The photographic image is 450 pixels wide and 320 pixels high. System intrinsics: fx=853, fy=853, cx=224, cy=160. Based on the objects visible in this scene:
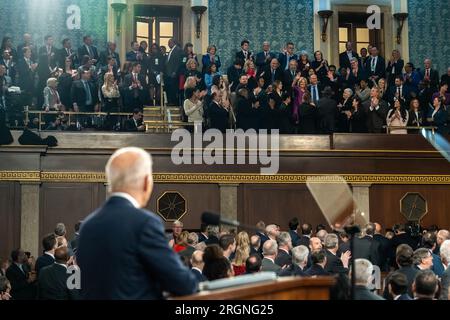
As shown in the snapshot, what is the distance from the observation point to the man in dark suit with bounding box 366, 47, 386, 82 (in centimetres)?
1705

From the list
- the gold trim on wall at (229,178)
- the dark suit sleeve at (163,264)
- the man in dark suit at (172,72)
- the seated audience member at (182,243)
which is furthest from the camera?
the man in dark suit at (172,72)

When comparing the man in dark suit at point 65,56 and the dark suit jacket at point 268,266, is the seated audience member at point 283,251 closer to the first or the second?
the dark suit jacket at point 268,266

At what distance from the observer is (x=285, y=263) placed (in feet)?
29.3

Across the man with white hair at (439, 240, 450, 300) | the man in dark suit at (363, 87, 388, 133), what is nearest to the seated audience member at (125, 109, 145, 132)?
the man in dark suit at (363, 87, 388, 133)

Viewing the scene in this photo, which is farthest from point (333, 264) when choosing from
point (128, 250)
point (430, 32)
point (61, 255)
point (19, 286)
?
point (430, 32)

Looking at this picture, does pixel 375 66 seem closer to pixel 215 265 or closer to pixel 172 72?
pixel 172 72

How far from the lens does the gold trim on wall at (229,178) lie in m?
13.7

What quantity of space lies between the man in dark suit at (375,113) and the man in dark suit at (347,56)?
2509mm

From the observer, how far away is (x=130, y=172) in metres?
3.69

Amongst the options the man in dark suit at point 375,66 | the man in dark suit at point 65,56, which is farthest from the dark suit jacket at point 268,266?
the man in dark suit at point 375,66

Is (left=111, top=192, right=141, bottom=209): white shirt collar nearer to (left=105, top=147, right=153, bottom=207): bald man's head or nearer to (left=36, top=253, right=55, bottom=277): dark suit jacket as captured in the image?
(left=105, top=147, right=153, bottom=207): bald man's head

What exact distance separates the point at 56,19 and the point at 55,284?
12022 millimetres
